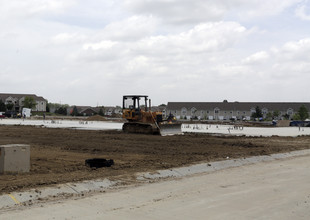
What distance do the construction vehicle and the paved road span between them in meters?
17.3

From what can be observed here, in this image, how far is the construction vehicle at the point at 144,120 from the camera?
95.9 feet

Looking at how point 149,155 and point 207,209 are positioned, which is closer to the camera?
point 207,209

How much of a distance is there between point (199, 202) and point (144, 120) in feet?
71.9

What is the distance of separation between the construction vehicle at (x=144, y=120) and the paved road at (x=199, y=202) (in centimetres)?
1732

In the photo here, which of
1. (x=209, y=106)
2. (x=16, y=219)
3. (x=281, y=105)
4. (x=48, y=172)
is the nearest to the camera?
(x=16, y=219)

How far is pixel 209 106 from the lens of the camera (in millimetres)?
132375

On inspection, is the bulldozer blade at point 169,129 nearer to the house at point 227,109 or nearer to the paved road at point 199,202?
the paved road at point 199,202

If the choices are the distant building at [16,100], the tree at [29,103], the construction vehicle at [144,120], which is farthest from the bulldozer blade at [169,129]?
the distant building at [16,100]

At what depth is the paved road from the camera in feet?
24.1

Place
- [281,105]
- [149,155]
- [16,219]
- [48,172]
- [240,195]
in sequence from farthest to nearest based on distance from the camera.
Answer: [281,105] < [149,155] < [48,172] < [240,195] < [16,219]

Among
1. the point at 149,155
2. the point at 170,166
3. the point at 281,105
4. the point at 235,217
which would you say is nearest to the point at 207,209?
the point at 235,217

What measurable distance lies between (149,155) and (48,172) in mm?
5981

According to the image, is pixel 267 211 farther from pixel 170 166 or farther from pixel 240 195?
pixel 170 166

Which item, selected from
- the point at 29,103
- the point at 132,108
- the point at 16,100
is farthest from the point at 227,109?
the point at 132,108
